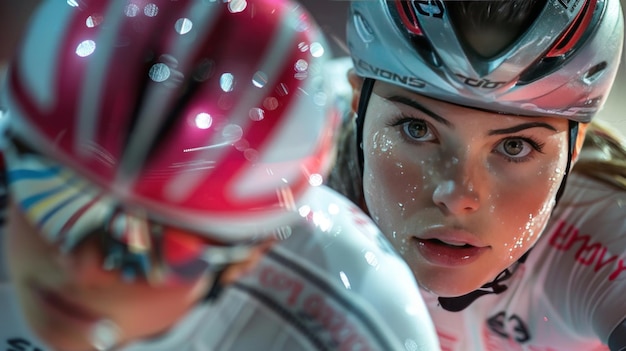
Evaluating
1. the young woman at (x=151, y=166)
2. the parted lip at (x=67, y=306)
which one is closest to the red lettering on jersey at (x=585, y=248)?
the young woman at (x=151, y=166)

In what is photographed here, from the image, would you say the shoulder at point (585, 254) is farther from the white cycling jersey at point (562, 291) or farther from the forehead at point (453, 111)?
the forehead at point (453, 111)

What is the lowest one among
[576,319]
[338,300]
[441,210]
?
[576,319]

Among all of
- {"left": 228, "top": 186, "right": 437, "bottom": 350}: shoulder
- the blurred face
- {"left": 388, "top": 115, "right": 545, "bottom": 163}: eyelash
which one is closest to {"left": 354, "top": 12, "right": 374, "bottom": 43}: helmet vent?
{"left": 388, "top": 115, "right": 545, "bottom": 163}: eyelash

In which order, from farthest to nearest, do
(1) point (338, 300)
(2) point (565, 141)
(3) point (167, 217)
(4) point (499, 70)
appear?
(2) point (565, 141) < (4) point (499, 70) < (1) point (338, 300) < (3) point (167, 217)

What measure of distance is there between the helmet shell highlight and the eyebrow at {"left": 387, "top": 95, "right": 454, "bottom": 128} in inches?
0.6

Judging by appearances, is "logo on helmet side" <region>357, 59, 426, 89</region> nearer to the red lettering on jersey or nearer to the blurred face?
the red lettering on jersey

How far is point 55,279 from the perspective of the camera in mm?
488

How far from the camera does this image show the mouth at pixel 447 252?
901 millimetres

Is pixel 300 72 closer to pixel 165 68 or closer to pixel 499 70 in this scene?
pixel 165 68

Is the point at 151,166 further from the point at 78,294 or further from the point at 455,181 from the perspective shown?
the point at 455,181

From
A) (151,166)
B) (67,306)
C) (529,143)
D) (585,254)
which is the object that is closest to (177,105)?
(151,166)

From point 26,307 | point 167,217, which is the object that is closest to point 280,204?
point 167,217

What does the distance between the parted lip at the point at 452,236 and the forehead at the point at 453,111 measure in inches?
4.7

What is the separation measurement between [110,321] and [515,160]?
0.55 meters
